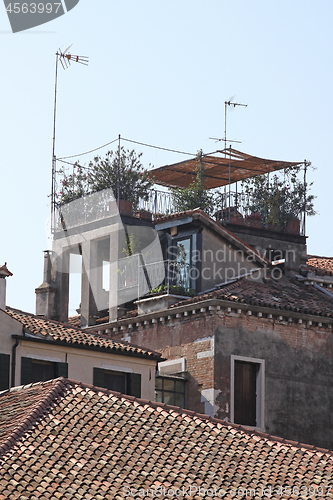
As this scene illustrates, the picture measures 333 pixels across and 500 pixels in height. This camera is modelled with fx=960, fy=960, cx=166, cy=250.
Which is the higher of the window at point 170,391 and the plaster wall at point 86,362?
the plaster wall at point 86,362

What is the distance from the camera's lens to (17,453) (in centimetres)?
1605

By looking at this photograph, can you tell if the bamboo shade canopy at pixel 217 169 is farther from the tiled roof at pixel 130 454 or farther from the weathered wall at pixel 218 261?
the tiled roof at pixel 130 454

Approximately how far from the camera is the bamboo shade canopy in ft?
103

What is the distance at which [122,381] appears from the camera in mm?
24281

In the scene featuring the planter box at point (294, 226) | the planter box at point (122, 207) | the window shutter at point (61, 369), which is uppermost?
the planter box at point (122, 207)

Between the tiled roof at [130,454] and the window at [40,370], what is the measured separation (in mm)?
2539

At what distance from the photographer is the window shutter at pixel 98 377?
23.7 meters

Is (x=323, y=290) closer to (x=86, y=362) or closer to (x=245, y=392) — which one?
(x=245, y=392)

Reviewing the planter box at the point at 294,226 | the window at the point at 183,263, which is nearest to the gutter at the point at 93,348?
the window at the point at 183,263

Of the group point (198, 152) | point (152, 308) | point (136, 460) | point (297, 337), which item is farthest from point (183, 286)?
point (136, 460)

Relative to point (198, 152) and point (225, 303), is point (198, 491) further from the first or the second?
point (198, 152)

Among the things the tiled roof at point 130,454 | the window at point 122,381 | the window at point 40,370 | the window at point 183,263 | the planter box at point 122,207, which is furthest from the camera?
the planter box at point 122,207

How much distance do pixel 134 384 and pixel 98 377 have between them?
102 cm

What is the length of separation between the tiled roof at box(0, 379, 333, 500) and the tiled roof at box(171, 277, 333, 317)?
691 cm
